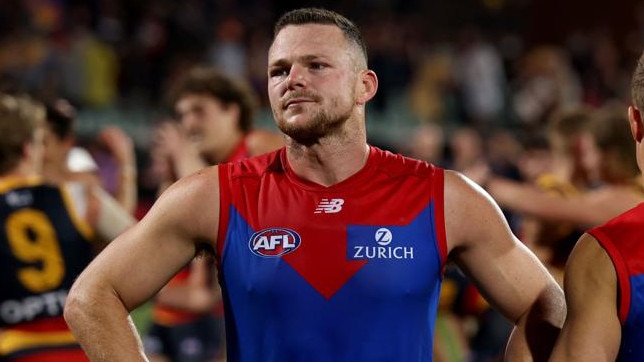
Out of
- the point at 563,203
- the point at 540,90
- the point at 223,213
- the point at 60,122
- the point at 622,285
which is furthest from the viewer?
the point at 540,90

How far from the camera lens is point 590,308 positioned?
11.3ft

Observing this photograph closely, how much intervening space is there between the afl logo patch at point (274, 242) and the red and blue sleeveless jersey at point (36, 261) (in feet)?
6.99

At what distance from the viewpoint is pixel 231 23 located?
59.0ft

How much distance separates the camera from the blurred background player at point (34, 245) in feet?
18.8

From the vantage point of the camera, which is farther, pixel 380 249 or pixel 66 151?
pixel 66 151

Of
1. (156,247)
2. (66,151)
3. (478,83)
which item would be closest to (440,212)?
(156,247)

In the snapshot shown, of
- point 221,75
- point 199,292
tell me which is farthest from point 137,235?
point 199,292

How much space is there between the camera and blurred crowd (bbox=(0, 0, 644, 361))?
1540 centimetres

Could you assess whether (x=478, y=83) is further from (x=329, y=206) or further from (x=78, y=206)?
(x=329, y=206)

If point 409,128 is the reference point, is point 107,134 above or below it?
above

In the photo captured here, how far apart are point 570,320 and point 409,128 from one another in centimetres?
→ 1636

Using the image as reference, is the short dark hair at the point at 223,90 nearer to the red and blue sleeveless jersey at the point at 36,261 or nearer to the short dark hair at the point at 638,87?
the red and blue sleeveless jersey at the point at 36,261

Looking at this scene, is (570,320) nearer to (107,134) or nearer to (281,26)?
(281,26)

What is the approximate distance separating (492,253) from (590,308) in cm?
62
